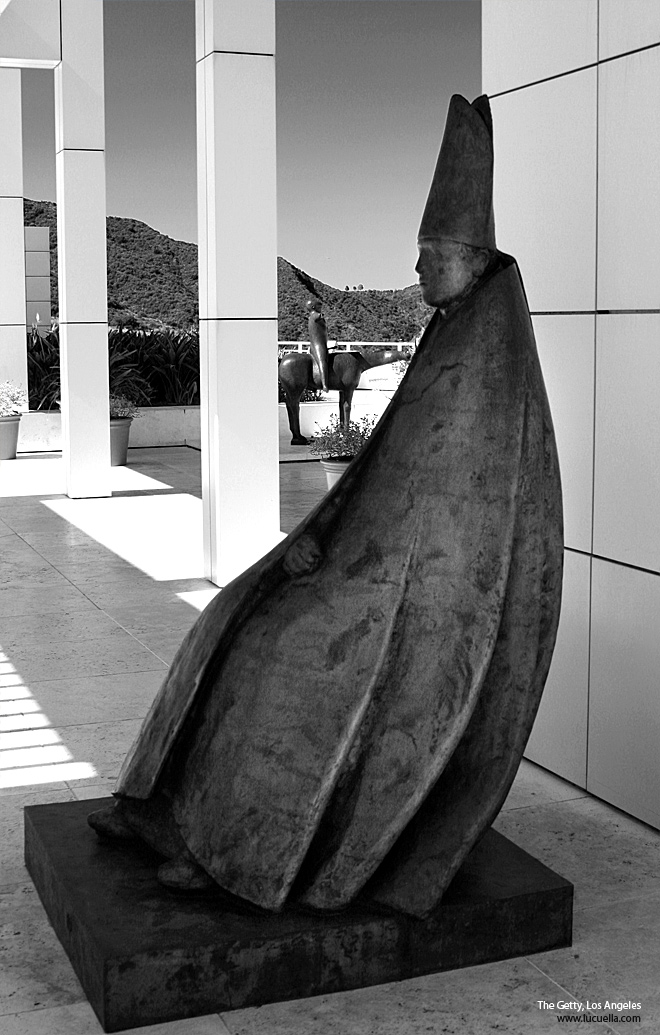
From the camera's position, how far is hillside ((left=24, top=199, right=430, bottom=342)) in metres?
30.1

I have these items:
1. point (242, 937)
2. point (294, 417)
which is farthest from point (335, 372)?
point (242, 937)

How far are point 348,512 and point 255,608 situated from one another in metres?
0.33

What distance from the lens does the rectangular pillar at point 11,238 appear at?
640 inches

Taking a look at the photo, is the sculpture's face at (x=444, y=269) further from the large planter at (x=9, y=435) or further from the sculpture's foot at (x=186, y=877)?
the large planter at (x=9, y=435)

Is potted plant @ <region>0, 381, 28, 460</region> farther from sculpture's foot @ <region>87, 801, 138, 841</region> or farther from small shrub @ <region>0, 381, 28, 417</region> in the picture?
sculpture's foot @ <region>87, 801, 138, 841</region>

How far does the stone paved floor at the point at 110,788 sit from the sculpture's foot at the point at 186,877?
301 mm

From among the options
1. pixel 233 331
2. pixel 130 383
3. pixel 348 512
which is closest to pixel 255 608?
pixel 348 512

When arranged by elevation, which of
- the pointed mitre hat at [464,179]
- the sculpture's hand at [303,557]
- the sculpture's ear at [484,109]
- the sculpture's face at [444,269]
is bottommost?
the sculpture's hand at [303,557]

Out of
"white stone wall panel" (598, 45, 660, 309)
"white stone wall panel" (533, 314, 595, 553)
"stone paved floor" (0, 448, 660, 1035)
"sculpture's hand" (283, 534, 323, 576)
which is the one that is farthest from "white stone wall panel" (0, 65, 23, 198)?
"sculpture's hand" (283, 534, 323, 576)

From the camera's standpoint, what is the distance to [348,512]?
10.5 feet

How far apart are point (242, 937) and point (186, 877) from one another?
227mm

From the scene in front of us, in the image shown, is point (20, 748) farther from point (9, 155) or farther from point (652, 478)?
point (9, 155)

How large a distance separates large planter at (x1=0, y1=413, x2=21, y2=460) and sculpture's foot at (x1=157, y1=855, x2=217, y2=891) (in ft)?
38.1

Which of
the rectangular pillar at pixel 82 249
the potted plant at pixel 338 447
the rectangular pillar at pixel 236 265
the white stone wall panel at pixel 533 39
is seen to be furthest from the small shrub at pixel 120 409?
the white stone wall panel at pixel 533 39
